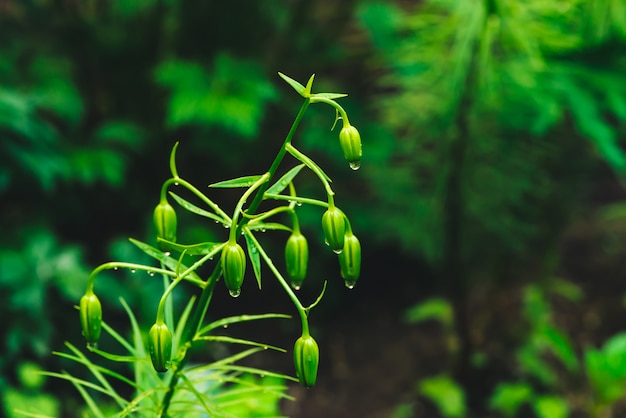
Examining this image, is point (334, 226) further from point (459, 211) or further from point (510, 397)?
point (510, 397)

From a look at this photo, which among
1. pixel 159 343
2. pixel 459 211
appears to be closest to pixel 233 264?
pixel 159 343

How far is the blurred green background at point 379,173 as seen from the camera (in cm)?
195

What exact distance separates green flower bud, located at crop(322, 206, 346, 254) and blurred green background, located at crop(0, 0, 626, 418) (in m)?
1.05

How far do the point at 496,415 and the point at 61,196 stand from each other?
1.71 meters

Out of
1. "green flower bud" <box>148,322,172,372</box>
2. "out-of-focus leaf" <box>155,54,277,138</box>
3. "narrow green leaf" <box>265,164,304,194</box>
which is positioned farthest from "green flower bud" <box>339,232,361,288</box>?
"out-of-focus leaf" <box>155,54,277,138</box>

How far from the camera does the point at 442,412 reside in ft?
7.56

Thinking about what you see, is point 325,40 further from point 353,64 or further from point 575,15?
point 575,15

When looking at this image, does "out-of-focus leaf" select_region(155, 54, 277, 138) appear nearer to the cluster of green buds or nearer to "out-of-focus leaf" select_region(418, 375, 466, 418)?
"out-of-focus leaf" select_region(418, 375, 466, 418)

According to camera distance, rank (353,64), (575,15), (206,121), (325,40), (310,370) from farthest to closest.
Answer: (353,64)
(325,40)
(206,121)
(575,15)
(310,370)

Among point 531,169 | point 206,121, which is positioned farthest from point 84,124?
point 531,169

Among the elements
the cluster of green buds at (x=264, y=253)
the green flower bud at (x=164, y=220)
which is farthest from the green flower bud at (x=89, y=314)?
the green flower bud at (x=164, y=220)

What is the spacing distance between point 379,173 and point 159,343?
1.79 m

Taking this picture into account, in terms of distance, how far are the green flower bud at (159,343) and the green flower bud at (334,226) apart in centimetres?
23

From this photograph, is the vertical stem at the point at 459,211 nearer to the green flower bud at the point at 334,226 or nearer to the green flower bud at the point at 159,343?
the green flower bud at the point at 334,226
